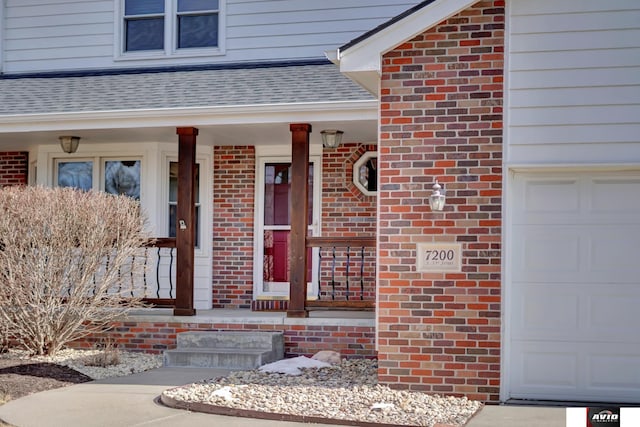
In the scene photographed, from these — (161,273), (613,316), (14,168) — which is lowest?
(613,316)

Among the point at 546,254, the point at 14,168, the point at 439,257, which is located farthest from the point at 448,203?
the point at 14,168

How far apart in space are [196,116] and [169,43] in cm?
262

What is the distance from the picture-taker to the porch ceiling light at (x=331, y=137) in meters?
10.9

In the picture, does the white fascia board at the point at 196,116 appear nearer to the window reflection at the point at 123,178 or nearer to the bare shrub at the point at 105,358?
the window reflection at the point at 123,178

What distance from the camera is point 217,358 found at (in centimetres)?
952

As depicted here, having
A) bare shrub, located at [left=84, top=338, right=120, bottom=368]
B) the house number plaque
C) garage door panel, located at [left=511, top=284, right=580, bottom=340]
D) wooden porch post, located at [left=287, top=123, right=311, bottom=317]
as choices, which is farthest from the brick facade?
garage door panel, located at [left=511, top=284, right=580, bottom=340]

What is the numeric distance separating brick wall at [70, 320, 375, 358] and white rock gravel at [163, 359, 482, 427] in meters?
1.12

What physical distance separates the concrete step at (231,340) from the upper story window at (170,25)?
4.64m

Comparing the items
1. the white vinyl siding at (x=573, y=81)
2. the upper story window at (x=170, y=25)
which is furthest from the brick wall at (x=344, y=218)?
the white vinyl siding at (x=573, y=81)

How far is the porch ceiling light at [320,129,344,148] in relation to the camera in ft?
35.9

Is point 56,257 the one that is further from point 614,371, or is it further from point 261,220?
point 614,371

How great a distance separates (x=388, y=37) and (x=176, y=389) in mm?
3894

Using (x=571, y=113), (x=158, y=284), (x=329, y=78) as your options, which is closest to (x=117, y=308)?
(x=158, y=284)

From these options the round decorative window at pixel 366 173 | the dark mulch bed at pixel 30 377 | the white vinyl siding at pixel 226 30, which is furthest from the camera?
the white vinyl siding at pixel 226 30
